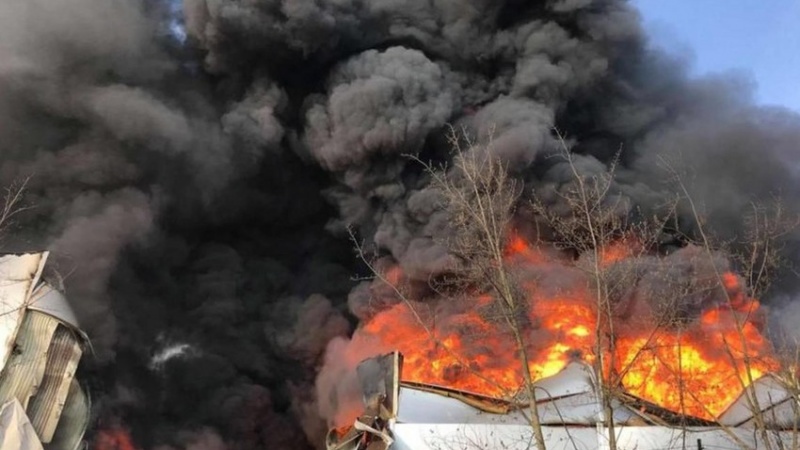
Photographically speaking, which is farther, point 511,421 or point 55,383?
point 511,421

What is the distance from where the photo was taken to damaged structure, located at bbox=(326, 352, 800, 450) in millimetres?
15984

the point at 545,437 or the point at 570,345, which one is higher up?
the point at 570,345

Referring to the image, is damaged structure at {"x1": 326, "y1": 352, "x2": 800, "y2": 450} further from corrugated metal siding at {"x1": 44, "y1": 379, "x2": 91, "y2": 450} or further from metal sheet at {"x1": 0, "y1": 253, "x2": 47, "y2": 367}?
metal sheet at {"x1": 0, "y1": 253, "x2": 47, "y2": 367}

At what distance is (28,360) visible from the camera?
14672 millimetres

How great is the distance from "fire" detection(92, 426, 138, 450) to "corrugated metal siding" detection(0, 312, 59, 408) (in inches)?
319

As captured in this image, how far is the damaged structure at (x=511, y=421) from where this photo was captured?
16.0 metres

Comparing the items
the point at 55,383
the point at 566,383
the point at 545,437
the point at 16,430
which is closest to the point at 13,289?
the point at 55,383

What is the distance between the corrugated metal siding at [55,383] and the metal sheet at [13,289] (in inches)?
32.4

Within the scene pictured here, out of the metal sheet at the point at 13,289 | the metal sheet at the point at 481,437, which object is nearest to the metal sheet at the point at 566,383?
the metal sheet at the point at 481,437

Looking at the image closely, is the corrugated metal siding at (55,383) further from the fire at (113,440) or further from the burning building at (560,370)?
the fire at (113,440)

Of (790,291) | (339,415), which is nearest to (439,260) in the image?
(339,415)

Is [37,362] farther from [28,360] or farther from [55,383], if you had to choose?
[55,383]

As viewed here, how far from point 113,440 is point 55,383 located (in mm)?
8357

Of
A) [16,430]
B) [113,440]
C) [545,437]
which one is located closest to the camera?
[16,430]
